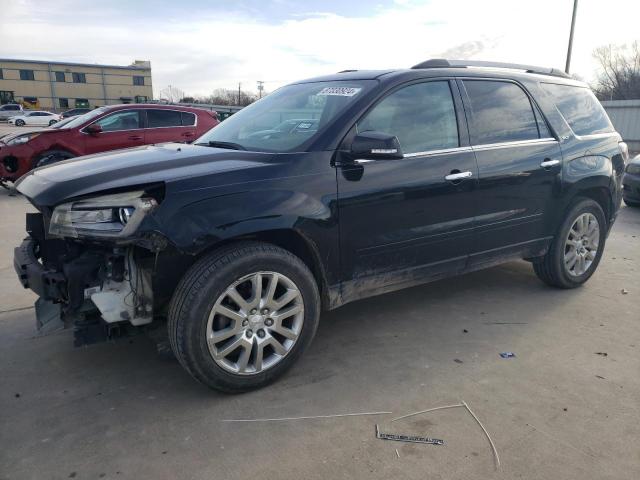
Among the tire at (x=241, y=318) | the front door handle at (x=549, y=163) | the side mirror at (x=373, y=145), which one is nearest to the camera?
the tire at (x=241, y=318)

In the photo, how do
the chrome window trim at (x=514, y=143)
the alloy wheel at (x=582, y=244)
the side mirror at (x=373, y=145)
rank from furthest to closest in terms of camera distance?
the alloy wheel at (x=582, y=244)
the chrome window trim at (x=514, y=143)
the side mirror at (x=373, y=145)

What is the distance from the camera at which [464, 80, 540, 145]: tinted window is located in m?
3.74

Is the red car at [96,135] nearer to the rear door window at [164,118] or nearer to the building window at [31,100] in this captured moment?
the rear door window at [164,118]

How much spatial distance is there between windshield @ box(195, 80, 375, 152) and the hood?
27 centimetres

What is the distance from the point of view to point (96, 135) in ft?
30.9

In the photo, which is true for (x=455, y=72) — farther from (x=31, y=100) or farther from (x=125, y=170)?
(x=31, y=100)

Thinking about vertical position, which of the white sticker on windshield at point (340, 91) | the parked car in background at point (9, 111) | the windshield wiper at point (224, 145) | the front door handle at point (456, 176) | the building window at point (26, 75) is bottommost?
the front door handle at point (456, 176)

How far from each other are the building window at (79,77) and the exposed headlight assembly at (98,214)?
267 feet

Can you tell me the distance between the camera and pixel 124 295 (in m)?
2.71

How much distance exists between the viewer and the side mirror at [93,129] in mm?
9312

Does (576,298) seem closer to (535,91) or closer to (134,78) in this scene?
(535,91)

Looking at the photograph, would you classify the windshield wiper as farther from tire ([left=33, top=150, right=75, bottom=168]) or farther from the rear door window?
the rear door window

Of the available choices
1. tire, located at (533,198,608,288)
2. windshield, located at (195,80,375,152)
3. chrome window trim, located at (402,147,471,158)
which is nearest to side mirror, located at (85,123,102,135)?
windshield, located at (195,80,375,152)

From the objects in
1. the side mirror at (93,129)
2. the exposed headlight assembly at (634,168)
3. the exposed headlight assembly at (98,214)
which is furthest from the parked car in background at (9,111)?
the exposed headlight assembly at (98,214)
